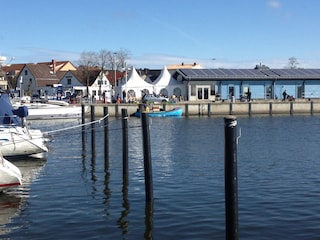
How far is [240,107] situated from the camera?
73.1 m

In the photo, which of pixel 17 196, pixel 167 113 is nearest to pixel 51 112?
pixel 167 113

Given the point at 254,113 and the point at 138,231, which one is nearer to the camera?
the point at 138,231

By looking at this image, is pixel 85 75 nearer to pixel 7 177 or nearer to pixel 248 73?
pixel 248 73

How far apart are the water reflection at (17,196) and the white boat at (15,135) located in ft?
2.56

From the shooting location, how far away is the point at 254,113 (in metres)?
73.6

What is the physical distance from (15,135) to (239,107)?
5164 cm

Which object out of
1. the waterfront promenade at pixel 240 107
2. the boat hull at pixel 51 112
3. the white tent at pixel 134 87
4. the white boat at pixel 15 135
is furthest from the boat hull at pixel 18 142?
the white tent at pixel 134 87

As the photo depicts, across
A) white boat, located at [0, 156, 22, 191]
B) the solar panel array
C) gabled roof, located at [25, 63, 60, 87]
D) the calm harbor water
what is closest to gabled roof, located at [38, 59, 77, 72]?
gabled roof, located at [25, 63, 60, 87]

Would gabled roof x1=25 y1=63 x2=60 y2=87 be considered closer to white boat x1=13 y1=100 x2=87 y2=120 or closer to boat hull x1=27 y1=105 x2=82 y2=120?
white boat x1=13 y1=100 x2=87 y2=120

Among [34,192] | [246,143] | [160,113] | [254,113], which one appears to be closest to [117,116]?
[160,113]

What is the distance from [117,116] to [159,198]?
5073 cm

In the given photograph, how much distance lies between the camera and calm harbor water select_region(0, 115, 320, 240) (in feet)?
46.5

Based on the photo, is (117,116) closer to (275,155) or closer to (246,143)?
(246,143)

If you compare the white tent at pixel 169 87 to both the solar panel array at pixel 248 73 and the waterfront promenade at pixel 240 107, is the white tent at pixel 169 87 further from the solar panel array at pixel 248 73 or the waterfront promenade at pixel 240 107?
the waterfront promenade at pixel 240 107
